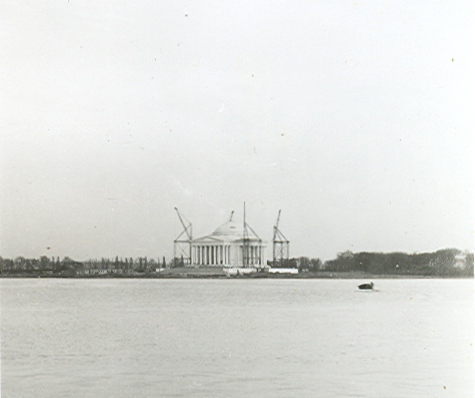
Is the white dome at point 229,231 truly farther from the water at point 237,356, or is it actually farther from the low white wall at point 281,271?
the water at point 237,356

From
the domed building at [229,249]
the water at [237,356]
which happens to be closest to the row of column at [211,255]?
the domed building at [229,249]

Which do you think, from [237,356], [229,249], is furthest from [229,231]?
[237,356]

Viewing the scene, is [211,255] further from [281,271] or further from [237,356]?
[237,356]

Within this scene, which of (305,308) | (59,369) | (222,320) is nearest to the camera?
(59,369)

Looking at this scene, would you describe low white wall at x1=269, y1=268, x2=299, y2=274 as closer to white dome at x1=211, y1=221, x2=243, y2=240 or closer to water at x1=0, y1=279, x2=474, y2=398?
white dome at x1=211, y1=221, x2=243, y2=240

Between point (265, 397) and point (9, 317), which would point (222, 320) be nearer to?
point (9, 317)

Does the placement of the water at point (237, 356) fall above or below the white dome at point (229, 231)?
below

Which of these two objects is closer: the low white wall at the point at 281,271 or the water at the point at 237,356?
the water at the point at 237,356

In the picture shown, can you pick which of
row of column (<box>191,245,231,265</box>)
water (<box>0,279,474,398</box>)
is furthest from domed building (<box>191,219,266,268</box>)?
water (<box>0,279,474,398</box>)

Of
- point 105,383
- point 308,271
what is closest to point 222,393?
point 105,383
